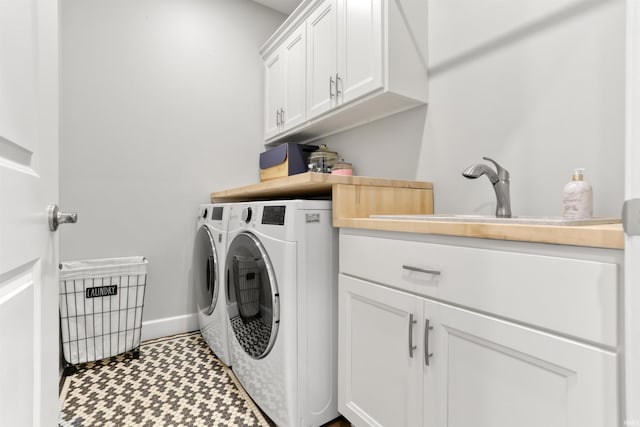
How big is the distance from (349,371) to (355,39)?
157cm

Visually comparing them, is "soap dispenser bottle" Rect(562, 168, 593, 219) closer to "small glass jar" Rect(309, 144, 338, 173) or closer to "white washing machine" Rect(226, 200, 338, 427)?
"white washing machine" Rect(226, 200, 338, 427)

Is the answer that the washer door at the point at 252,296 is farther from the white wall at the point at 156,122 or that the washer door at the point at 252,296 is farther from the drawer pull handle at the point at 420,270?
the white wall at the point at 156,122

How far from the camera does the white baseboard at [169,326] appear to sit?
2178mm

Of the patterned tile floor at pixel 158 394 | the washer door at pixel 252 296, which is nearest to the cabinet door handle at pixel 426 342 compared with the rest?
the washer door at pixel 252 296

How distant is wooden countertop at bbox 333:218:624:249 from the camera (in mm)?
592

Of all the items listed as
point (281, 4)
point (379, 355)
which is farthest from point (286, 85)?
point (379, 355)

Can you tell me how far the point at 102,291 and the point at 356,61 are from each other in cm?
195

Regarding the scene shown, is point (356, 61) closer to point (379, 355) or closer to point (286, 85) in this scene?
point (286, 85)

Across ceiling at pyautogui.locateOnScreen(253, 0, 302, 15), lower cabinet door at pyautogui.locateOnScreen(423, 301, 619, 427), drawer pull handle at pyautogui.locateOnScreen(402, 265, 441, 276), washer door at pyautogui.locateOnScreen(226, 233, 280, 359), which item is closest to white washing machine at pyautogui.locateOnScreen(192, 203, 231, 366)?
washer door at pyautogui.locateOnScreen(226, 233, 280, 359)

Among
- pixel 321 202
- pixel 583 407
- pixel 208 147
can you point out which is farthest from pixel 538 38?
pixel 208 147

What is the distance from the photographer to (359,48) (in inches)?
61.9

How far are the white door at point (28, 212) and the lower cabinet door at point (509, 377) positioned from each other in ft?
2.98

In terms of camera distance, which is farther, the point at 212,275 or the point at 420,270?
the point at 212,275

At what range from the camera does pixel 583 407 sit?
2.02 ft
